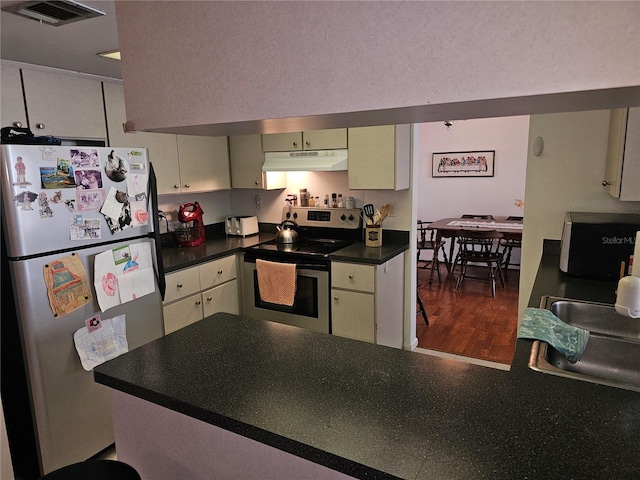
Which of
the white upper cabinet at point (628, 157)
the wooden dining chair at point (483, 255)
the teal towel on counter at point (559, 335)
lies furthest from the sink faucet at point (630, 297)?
the wooden dining chair at point (483, 255)

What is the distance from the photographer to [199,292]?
311 centimetres

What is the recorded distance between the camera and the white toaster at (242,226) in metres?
3.89

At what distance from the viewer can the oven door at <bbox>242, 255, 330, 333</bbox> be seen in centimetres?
313

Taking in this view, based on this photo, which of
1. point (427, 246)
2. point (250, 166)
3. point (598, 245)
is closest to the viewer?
point (598, 245)

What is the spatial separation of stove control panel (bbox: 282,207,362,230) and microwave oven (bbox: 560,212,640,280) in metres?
1.65

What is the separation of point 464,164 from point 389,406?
5.76m

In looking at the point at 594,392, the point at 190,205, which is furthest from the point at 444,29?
the point at 190,205

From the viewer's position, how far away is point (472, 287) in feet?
17.7

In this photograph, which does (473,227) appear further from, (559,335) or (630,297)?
(630,297)

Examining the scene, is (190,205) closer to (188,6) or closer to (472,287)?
(188,6)

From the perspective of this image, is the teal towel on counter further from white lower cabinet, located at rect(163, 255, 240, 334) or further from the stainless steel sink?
white lower cabinet, located at rect(163, 255, 240, 334)

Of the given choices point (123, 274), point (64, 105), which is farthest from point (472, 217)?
point (64, 105)

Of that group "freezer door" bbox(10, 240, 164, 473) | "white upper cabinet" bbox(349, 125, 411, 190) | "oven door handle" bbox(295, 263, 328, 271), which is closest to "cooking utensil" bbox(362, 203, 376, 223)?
"white upper cabinet" bbox(349, 125, 411, 190)

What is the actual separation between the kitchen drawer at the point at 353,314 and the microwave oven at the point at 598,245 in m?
1.24
